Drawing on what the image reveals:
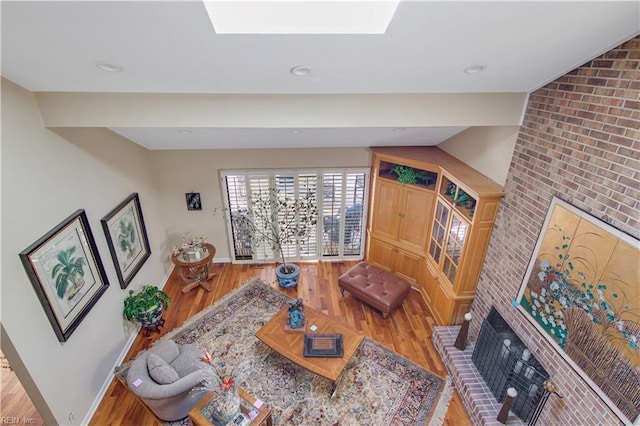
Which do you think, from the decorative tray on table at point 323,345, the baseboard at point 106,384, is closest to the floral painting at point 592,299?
the decorative tray on table at point 323,345

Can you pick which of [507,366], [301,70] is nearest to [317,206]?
[301,70]

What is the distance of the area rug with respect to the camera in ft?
10.4

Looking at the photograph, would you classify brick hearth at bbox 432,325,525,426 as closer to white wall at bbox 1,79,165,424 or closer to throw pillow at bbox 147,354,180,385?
throw pillow at bbox 147,354,180,385

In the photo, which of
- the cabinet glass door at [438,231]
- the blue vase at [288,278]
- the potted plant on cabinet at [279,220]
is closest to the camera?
the cabinet glass door at [438,231]

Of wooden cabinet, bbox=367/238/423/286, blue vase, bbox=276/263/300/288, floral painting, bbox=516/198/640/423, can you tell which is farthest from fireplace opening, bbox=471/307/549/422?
blue vase, bbox=276/263/300/288

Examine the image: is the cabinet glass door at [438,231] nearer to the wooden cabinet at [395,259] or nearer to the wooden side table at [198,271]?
the wooden cabinet at [395,259]

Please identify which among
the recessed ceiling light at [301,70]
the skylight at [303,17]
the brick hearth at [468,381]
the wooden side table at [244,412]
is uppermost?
the skylight at [303,17]

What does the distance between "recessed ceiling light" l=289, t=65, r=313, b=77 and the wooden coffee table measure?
273 centimetres

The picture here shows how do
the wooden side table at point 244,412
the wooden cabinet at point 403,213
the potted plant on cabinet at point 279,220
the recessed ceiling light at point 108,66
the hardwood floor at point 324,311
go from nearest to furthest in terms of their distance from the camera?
the recessed ceiling light at point 108,66 < the wooden side table at point 244,412 < the hardwood floor at point 324,311 < the wooden cabinet at point 403,213 < the potted plant on cabinet at point 279,220

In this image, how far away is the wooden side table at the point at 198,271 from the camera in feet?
15.8

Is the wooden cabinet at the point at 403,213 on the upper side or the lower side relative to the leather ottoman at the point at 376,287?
upper

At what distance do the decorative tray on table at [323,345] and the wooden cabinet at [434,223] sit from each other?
157 cm

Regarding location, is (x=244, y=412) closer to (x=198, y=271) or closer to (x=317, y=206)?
(x=198, y=271)

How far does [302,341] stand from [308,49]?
2.90 metres
